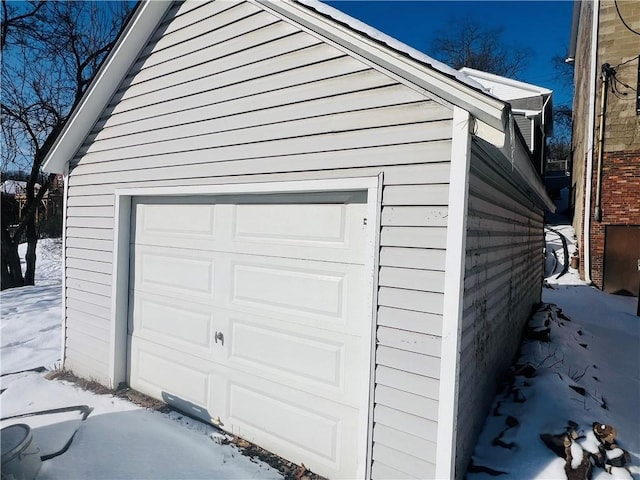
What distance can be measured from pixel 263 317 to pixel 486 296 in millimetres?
1960

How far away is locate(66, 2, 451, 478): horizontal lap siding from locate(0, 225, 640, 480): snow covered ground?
0.84 m

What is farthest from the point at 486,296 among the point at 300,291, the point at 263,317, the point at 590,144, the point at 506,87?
the point at 590,144

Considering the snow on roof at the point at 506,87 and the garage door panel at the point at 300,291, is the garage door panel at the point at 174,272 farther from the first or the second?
the snow on roof at the point at 506,87

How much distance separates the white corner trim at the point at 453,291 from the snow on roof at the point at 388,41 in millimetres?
234

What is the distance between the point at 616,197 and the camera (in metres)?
11.0

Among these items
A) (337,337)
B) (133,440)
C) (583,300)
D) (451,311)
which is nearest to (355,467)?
(337,337)

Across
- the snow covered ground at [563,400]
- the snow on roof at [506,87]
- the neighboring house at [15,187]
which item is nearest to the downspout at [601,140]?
the snow on roof at [506,87]

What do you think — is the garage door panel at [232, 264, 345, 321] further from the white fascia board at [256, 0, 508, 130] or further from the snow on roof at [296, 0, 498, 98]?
the snow on roof at [296, 0, 498, 98]

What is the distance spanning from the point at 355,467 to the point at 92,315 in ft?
12.0

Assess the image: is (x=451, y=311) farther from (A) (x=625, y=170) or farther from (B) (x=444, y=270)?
(A) (x=625, y=170)

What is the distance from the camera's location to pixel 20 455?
286 centimetres

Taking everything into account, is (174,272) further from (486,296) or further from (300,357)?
(486,296)

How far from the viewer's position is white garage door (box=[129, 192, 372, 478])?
10.1 feet

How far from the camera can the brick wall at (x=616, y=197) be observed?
35.3ft
